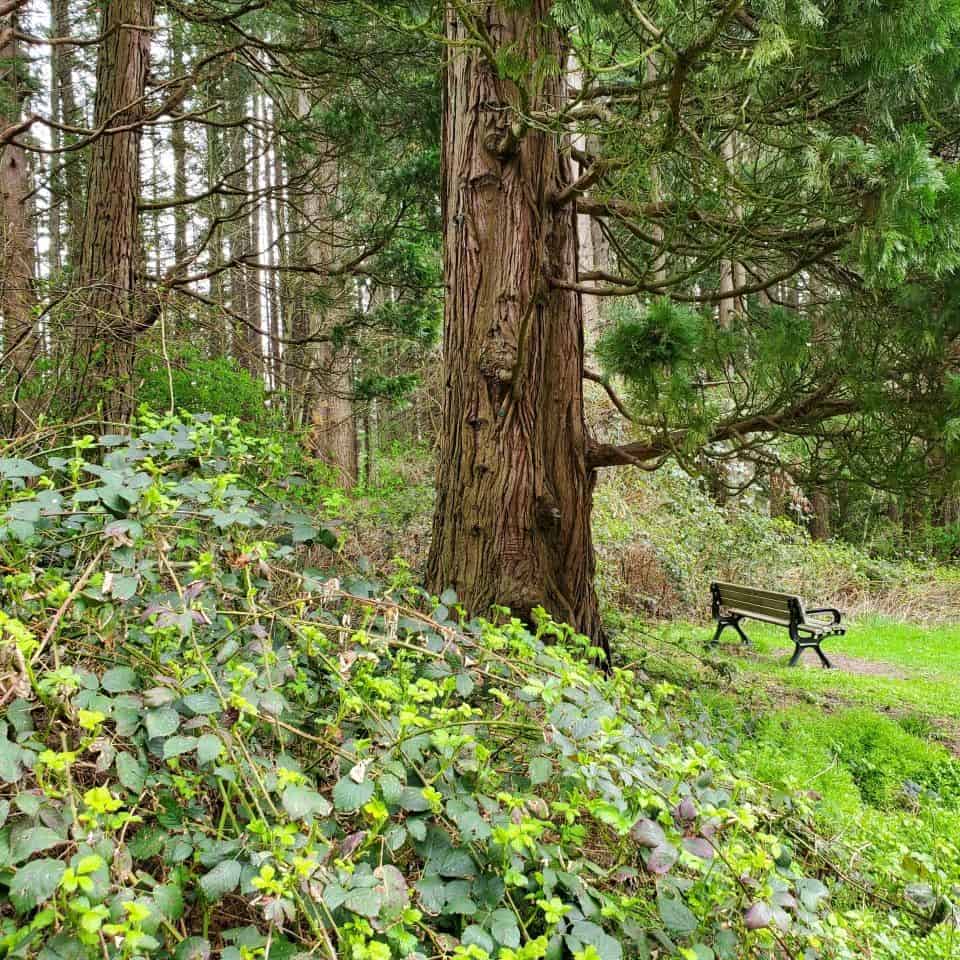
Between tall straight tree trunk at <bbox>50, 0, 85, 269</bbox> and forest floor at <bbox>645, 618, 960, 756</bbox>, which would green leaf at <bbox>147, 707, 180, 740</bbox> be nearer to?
tall straight tree trunk at <bbox>50, 0, 85, 269</bbox>

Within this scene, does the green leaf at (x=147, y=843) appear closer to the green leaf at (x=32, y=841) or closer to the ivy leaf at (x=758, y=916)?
the green leaf at (x=32, y=841)

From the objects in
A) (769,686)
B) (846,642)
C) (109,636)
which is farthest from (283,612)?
(846,642)

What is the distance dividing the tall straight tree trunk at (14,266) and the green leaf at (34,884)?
80.3 inches

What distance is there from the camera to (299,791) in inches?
50.9

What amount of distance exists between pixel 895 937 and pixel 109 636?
94.4 inches

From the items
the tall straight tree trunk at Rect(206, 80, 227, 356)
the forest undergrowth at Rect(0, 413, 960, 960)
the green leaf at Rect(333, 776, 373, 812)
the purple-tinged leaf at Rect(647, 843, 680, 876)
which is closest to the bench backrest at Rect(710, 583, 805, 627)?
the forest undergrowth at Rect(0, 413, 960, 960)

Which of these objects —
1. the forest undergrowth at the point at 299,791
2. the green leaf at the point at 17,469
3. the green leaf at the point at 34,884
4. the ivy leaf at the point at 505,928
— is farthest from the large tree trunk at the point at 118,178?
the ivy leaf at the point at 505,928

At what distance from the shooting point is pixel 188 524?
6.17 ft

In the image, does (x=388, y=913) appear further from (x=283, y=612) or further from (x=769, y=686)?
(x=769, y=686)

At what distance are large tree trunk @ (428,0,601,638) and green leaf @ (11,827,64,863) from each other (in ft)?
8.30

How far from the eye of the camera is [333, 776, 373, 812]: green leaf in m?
1.32

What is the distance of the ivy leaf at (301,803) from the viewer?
1.25 meters

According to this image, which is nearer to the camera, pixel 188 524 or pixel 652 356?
pixel 188 524

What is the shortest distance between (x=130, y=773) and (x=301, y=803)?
1.17 ft
